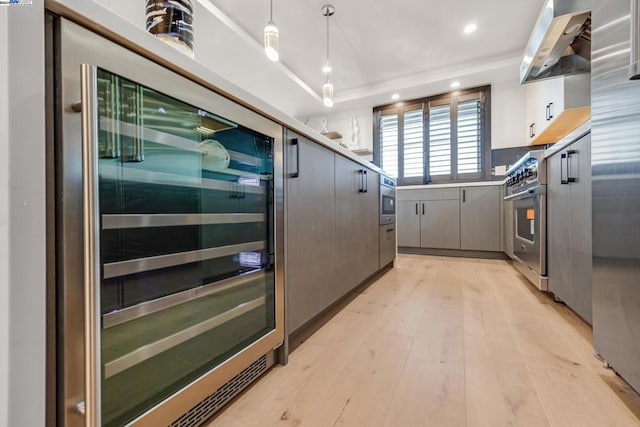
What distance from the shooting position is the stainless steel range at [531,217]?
1.92 m

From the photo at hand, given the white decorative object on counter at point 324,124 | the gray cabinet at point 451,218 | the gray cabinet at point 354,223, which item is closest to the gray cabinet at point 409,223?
the gray cabinet at point 451,218

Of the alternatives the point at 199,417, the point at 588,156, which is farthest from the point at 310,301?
the point at 588,156

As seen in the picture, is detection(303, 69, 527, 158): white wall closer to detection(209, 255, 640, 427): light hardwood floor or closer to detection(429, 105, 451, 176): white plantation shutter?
detection(429, 105, 451, 176): white plantation shutter

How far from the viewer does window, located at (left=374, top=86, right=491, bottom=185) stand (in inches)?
156

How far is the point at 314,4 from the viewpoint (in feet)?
8.79

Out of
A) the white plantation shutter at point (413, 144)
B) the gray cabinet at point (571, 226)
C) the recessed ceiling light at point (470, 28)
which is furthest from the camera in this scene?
the white plantation shutter at point (413, 144)

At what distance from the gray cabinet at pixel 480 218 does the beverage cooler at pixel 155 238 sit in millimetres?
3226

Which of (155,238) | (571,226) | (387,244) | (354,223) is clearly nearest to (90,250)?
(155,238)

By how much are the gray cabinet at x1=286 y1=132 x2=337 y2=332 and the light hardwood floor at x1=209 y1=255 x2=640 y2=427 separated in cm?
21

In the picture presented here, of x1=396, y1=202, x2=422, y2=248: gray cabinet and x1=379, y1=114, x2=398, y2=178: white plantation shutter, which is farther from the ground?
x1=379, y1=114, x2=398, y2=178: white plantation shutter

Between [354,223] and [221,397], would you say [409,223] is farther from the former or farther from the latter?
[221,397]

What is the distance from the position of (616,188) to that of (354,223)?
1.22m

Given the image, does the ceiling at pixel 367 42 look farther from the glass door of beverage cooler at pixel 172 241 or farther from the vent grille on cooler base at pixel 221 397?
the vent grille on cooler base at pixel 221 397

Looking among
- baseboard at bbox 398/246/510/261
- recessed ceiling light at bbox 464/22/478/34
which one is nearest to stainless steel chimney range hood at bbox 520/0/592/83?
recessed ceiling light at bbox 464/22/478/34
